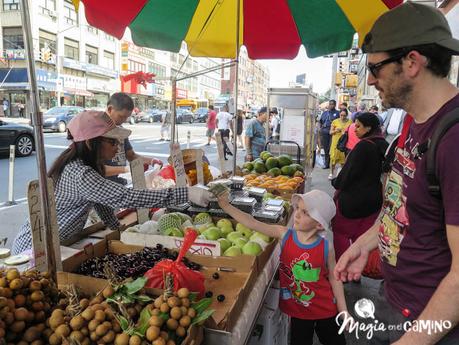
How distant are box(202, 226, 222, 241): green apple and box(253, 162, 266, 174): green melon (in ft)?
9.08

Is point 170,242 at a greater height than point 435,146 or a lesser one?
lesser

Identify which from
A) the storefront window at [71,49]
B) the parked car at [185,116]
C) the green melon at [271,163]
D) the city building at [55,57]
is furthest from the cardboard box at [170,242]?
the storefront window at [71,49]

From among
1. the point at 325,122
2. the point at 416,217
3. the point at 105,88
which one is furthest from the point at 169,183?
the point at 105,88

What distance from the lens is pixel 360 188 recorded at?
150 inches

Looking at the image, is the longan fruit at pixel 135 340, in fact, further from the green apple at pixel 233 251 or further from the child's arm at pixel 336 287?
the child's arm at pixel 336 287

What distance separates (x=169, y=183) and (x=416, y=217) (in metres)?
2.47

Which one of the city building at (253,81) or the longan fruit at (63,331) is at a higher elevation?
the city building at (253,81)

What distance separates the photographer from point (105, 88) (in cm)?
4219

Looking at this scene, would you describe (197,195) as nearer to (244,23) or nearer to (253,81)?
(244,23)

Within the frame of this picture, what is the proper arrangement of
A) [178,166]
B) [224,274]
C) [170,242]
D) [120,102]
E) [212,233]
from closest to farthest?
[224,274], [170,242], [212,233], [178,166], [120,102]

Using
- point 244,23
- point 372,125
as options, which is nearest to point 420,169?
point 372,125

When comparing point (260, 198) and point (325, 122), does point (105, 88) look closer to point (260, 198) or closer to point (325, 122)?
point (325, 122)

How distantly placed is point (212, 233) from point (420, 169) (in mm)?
1601

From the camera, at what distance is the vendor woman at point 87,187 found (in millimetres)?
2260
